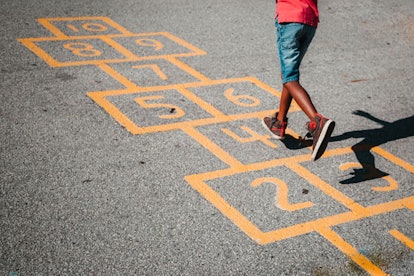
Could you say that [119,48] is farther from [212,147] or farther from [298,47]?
[298,47]

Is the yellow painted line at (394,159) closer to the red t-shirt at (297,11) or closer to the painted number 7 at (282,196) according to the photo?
the painted number 7 at (282,196)

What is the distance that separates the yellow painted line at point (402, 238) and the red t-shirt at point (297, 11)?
2.06m

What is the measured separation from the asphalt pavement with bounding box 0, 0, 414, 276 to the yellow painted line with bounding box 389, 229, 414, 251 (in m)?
0.02

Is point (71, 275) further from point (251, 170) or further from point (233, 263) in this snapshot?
point (251, 170)

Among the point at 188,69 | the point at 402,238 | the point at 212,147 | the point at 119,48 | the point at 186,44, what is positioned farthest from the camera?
the point at 186,44

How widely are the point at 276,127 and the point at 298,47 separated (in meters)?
0.91

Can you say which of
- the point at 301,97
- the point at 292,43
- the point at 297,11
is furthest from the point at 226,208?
the point at 297,11

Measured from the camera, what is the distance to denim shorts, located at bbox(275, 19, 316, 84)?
543 cm

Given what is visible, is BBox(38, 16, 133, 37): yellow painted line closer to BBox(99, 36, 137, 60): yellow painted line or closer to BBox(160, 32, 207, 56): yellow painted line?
BBox(99, 36, 137, 60): yellow painted line

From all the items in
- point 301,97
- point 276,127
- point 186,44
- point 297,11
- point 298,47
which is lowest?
point 186,44

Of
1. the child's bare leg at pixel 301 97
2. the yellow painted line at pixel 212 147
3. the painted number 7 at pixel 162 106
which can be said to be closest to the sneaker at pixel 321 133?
the child's bare leg at pixel 301 97

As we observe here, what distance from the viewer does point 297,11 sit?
536 centimetres

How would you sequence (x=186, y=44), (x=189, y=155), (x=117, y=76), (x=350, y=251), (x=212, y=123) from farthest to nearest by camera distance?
(x=186, y=44) < (x=117, y=76) < (x=212, y=123) < (x=189, y=155) < (x=350, y=251)

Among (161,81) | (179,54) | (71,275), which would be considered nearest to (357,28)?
(179,54)
